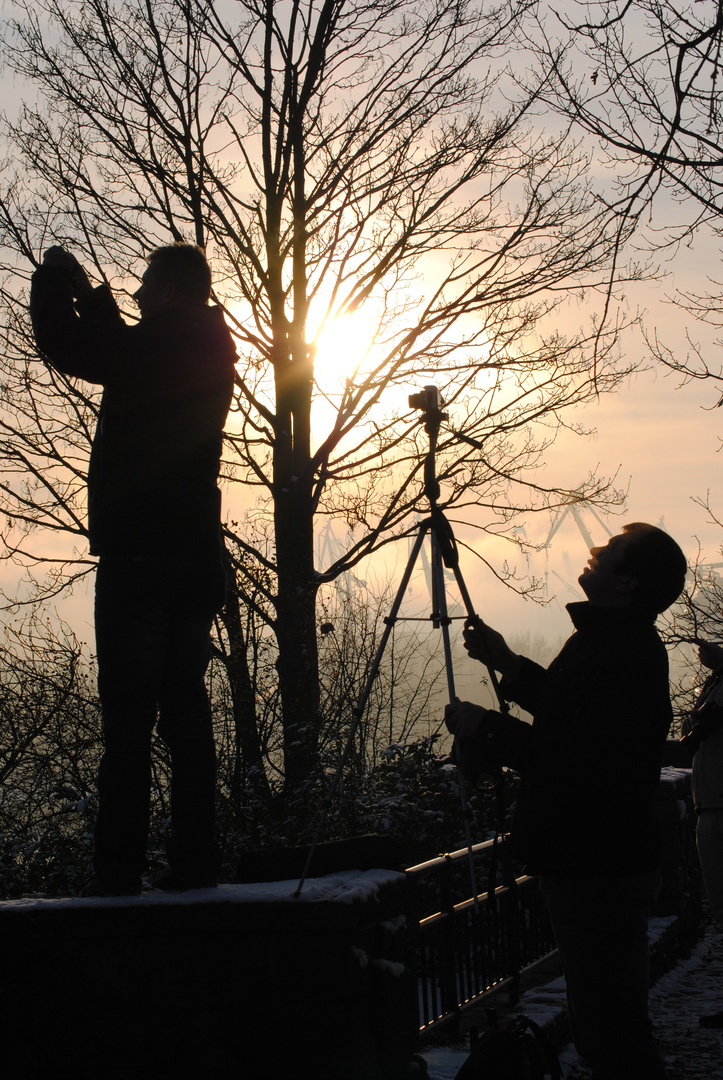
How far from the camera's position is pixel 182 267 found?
318 centimetres

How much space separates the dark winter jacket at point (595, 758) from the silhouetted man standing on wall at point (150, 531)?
97 cm

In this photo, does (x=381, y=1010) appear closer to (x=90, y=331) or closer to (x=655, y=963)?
(x=90, y=331)

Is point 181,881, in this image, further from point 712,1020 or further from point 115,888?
point 712,1020

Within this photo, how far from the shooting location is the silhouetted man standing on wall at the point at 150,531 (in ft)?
9.35

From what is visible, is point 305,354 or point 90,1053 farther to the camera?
point 305,354

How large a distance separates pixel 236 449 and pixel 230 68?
4038 millimetres

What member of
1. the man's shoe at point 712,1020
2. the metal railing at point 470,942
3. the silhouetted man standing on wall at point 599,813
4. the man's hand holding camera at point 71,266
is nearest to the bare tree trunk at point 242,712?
the metal railing at point 470,942

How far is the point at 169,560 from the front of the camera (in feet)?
9.71

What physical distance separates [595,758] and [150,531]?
1441 millimetres

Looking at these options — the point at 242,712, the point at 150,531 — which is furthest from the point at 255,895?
the point at 242,712

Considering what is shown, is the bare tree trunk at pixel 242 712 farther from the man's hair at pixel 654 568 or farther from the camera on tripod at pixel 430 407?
the man's hair at pixel 654 568

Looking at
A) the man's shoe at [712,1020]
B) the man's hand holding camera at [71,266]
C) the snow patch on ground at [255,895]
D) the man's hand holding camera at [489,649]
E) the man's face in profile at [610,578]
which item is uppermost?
the man's hand holding camera at [71,266]

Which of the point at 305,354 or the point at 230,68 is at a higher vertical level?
the point at 230,68

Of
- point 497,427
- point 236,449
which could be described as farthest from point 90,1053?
point 497,427
